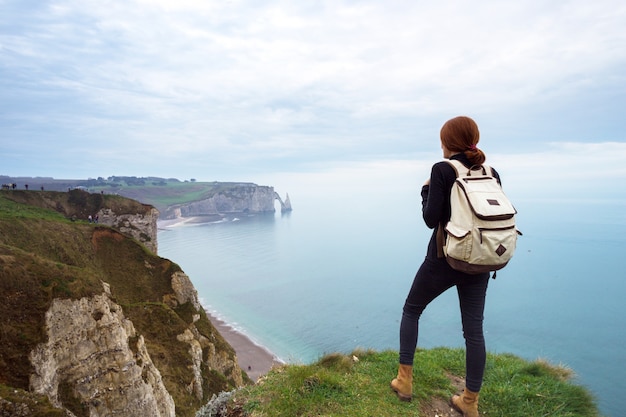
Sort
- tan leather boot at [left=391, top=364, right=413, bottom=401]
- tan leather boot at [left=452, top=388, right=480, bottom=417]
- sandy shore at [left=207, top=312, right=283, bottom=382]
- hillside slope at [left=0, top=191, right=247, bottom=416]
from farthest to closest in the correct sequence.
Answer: sandy shore at [left=207, top=312, right=283, bottom=382], hillside slope at [left=0, top=191, right=247, bottom=416], tan leather boot at [left=391, top=364, right=413, bottom=401], tan leather boot at [left=452, top=388, right=480, bottom=417]

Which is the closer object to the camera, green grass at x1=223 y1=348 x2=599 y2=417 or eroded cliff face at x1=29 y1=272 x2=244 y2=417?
green grass at x1=223 y1=348 x2=599 y2=417

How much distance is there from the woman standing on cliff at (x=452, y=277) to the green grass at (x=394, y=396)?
711mm

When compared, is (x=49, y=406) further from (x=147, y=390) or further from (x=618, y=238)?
(x=618, y=238)

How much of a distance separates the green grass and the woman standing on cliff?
0.71m

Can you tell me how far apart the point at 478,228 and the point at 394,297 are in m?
83.2

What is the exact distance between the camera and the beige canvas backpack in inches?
139

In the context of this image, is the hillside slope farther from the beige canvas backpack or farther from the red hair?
the red hair

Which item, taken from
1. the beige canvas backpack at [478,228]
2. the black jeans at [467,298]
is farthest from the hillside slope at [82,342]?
the beige canvas backpack at [478,228]

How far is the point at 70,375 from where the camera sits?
18906mm

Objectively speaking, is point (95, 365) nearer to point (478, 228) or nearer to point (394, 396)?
point (394, 396)

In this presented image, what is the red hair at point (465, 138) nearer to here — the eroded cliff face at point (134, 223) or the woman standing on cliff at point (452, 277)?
the woman standing on cliff at point (452, 277)

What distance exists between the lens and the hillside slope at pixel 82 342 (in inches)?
680

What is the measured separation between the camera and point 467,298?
425cm

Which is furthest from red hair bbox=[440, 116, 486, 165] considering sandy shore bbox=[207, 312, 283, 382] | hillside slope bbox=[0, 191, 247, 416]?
sandy shore bbox=[207, 312, 283, 382]
